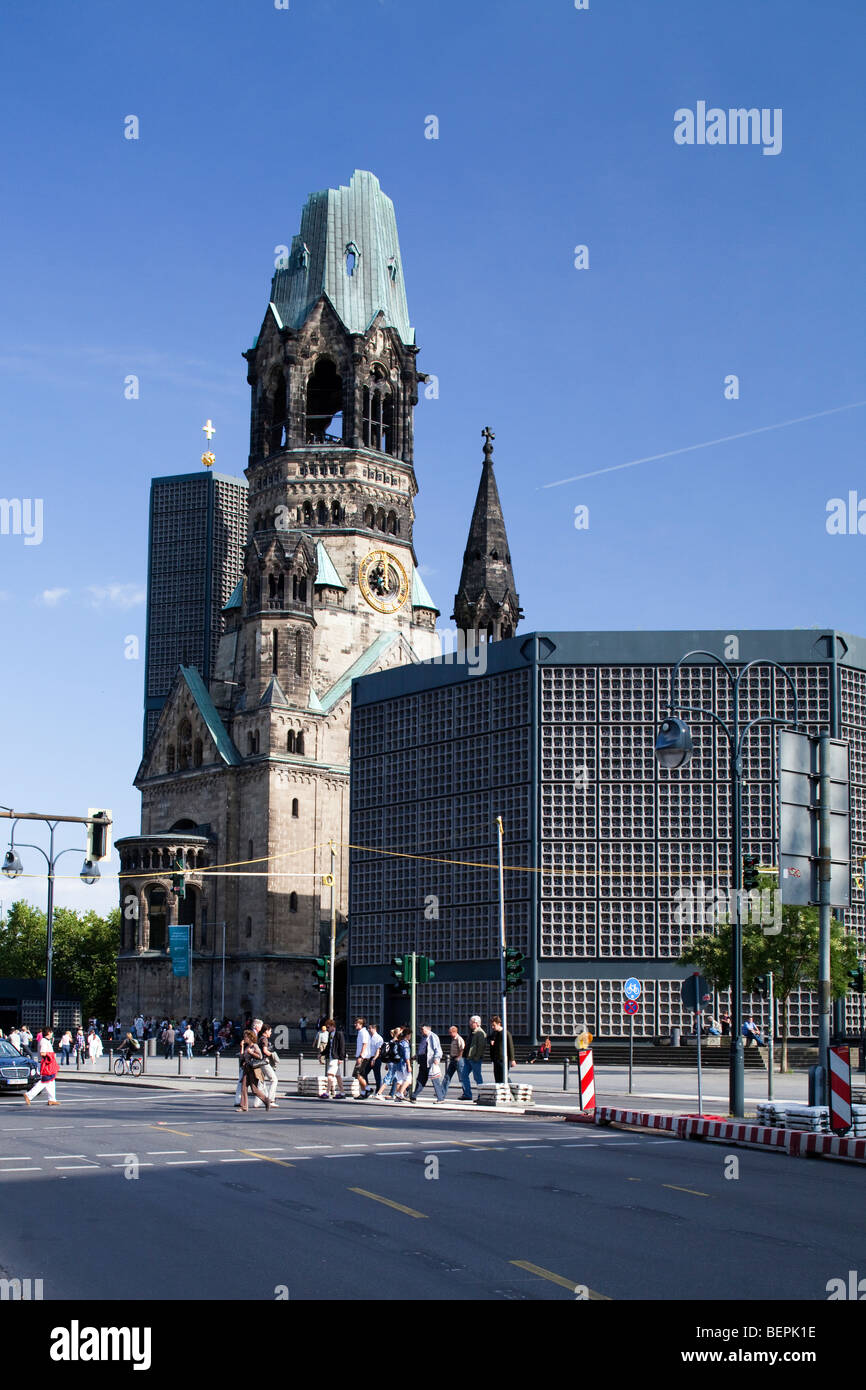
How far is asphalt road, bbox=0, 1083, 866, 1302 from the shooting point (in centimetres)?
1114

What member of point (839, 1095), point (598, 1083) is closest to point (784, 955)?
point (598, 1083)

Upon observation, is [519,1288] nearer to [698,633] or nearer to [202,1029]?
[698,633]

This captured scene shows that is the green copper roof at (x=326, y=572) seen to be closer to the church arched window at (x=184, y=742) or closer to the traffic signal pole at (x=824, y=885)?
the church arched window at (x=184, y=742)

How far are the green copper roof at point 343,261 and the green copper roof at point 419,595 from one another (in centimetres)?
1322

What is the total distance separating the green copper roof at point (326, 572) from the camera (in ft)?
275

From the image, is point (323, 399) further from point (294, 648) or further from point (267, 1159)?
point (267, 1159)

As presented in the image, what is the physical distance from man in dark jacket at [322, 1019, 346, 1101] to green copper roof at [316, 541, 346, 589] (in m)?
48.3

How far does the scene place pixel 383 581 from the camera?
3413 inches

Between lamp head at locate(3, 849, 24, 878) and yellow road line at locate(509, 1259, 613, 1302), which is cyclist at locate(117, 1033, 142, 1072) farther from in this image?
yellow road line at locate(509, 1259, 613, 1302)

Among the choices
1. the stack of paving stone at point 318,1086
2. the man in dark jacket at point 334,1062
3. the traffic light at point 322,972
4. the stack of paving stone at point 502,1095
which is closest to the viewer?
the stack of paving stone at point 502,1095

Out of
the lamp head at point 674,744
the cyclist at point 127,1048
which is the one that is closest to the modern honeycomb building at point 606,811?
the cyclist at point 127,1048

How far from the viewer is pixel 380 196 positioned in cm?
8888

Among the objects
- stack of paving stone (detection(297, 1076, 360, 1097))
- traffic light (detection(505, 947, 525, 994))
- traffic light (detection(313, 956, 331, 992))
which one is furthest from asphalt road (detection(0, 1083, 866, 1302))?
traffic light (detection(313, 956, 331, 992))
